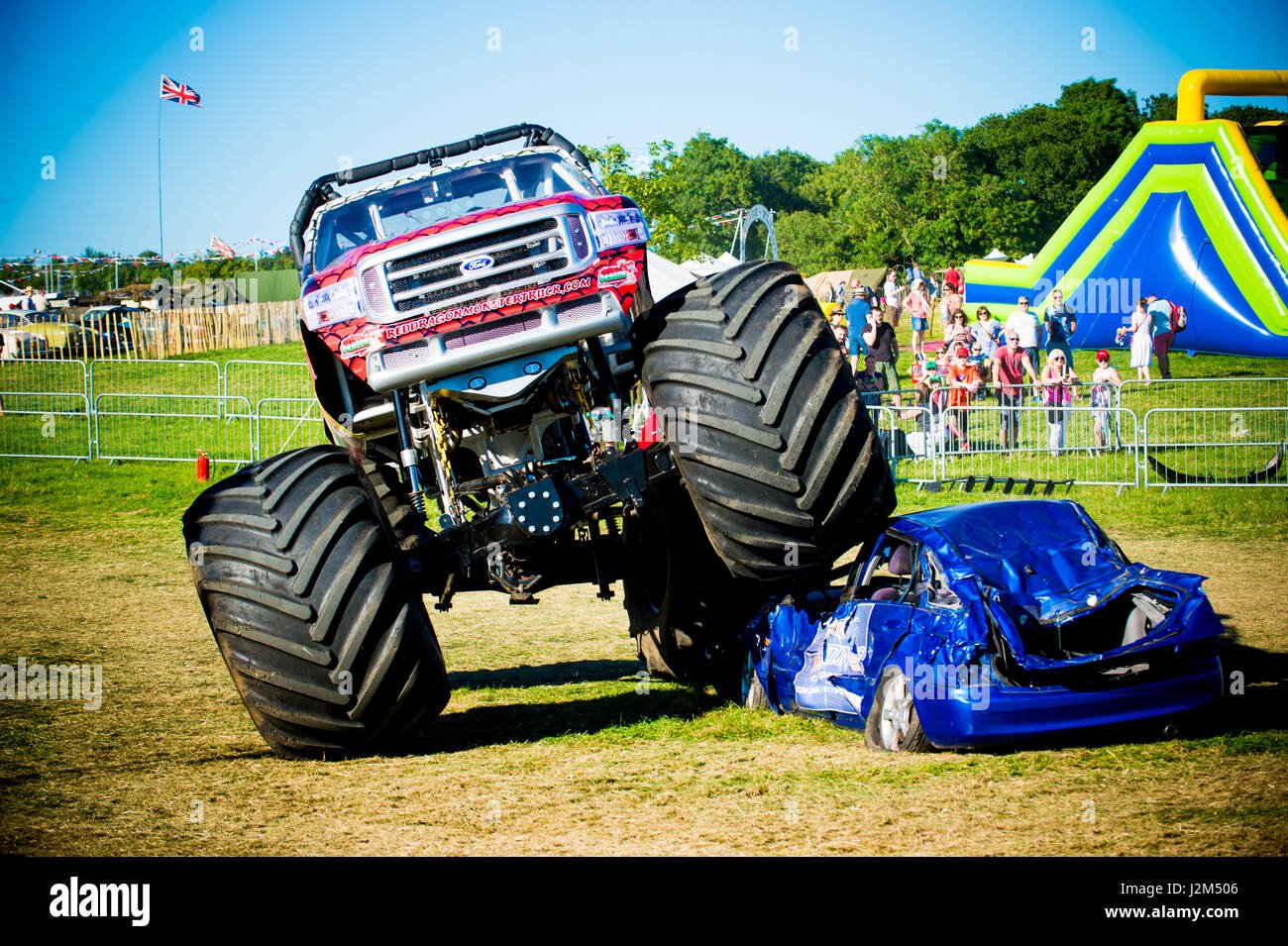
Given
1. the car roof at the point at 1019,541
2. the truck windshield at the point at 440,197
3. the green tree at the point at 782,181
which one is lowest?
the car roof at the point at 1019,541

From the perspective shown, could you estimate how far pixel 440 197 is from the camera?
7492mm

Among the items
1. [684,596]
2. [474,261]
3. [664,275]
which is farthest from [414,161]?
[664,275]

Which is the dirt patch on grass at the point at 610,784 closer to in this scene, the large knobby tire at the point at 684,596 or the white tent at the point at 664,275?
the large knobby tire at the point at 684,596

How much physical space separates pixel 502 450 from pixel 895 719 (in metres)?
2.62

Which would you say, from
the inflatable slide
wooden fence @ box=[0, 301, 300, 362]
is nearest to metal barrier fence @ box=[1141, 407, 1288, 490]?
the inflatable slide

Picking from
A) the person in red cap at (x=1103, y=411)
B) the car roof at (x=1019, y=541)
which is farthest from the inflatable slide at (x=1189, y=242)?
the car roof at (x=1019, y=541)

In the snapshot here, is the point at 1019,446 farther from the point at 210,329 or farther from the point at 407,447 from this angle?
the point at 210,329

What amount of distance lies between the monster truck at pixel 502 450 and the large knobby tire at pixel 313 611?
11 millimetres

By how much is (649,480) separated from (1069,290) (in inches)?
887

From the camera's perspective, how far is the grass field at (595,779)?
488 centimetres

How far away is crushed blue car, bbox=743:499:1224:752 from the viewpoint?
5660 millimetres

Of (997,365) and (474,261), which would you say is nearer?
(474,261)

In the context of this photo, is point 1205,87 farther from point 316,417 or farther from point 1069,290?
point 316,417
